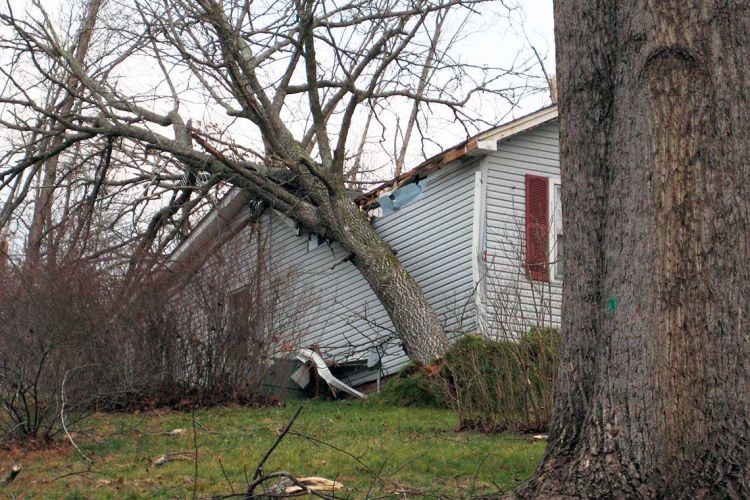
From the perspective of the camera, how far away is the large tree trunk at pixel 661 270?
15.1 feet

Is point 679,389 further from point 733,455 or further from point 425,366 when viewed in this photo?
point 425,366

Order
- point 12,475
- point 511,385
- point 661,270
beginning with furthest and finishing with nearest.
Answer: point 511,385 < point 12,475 < point 661,270

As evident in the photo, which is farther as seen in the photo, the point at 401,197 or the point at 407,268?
the point at 401,197

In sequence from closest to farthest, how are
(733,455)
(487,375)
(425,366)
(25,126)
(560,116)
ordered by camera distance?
(733,455)
(560,116)
(487,375)
(425,366)
(25,126)

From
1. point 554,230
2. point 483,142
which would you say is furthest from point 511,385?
point 483,142

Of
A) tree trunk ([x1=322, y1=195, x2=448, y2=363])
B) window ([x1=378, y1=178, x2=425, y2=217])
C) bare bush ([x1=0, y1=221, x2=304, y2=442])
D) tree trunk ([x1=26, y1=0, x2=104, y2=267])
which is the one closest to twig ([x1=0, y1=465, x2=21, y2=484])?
bare bush ([x1=0, y1=221, x2=304, y2=442])

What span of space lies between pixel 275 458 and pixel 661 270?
4.57 m

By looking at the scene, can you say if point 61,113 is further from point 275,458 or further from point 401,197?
point 275,458

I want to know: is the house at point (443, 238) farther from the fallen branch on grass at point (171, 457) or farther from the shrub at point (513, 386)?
the fallen branch on grass at point (171, 457)

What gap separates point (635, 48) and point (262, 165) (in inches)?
470

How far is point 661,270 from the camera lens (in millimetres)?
4719

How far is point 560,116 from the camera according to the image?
18.1 feet

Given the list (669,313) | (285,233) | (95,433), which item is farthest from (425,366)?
(669,313)

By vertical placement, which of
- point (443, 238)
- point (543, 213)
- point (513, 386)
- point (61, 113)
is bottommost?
point (513, 386)
